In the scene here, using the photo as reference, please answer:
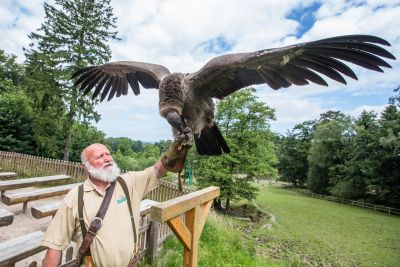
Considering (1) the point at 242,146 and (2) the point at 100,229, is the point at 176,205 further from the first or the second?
(1) the point at 242,146

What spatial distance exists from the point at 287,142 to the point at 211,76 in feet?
170

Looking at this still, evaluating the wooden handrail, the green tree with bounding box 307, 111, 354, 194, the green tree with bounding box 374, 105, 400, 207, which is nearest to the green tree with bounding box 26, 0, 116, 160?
the wooden handrail

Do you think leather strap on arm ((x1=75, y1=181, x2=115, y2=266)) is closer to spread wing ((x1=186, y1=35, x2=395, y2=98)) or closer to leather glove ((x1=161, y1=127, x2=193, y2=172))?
leather glove ((x1=161, y1=127, x2=193, y2=172))

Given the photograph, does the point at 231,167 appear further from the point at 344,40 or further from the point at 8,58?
the point at 8,58

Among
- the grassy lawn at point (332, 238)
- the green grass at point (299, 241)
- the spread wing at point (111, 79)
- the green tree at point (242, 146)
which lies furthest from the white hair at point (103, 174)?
the green tree at point (242, 146)

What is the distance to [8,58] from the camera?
36.4m

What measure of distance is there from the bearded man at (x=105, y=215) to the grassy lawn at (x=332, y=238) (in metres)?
10.4

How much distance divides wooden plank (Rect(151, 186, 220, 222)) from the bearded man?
0.76 ft

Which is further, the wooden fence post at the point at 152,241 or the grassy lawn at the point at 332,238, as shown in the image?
the grassy lawn at the point at 332,238

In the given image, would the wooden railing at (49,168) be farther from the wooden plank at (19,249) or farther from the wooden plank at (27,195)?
the wooden plank at (19,249)

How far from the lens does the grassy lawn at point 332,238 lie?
13531 millimetres

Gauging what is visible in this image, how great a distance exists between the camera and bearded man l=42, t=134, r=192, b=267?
6.01ft

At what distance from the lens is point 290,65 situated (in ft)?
8.78

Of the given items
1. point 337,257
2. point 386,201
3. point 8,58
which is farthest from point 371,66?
point 8,58
